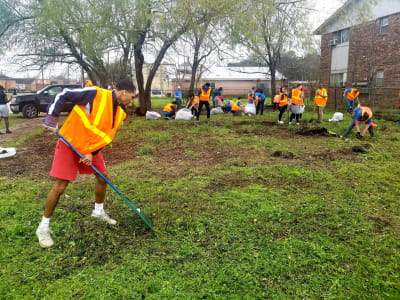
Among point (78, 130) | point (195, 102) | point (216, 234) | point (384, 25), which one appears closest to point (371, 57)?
point (384, 25)

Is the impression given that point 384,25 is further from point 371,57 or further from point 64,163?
→ point 64,163

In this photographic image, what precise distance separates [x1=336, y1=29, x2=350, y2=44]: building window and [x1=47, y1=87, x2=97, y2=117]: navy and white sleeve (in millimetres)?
20248

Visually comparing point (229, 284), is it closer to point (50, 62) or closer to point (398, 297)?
point (398, 297)

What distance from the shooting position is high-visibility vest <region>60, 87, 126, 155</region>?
2.89 meters

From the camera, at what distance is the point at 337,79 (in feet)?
66.7

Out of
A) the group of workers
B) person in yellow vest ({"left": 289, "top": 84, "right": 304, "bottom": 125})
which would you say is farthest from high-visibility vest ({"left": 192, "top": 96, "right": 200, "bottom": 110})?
person in yellow vest ({"left": 289, "top": 84, "right": 304, "bottom": 125})

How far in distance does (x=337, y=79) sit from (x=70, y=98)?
20.8 meters

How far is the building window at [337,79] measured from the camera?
1989 cm

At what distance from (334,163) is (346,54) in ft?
53.7

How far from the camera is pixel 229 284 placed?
2.51 metres

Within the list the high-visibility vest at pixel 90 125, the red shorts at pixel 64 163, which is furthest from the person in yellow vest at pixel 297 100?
the red shorts at pixel 64 163

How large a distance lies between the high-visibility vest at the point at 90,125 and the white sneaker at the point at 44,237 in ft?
2.89

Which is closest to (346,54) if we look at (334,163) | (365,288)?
(334,163)

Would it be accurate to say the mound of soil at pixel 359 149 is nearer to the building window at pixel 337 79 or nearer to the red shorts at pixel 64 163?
the red shorts at pixel 64 163
